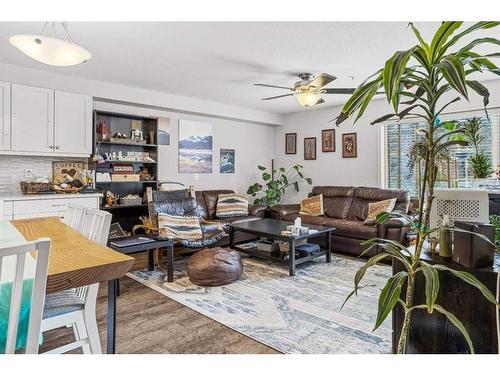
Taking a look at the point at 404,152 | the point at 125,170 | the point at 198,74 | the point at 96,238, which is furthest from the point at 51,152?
the point at 404,152

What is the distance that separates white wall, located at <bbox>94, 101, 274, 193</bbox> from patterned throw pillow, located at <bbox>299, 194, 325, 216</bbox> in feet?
4.93

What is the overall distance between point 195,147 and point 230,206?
1.27 meters

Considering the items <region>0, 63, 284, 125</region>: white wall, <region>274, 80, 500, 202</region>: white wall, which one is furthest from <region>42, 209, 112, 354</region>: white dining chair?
<region>274, 80, 500, 202</region>: white wall

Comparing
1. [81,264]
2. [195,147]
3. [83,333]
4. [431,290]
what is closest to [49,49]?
[81,264]

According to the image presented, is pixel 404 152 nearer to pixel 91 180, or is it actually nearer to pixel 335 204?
pixel 335 204

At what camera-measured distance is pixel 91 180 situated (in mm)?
4352

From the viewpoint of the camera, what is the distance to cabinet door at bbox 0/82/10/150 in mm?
3604

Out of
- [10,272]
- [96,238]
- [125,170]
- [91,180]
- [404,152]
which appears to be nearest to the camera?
[10,272]

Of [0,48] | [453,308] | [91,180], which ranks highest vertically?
[0,48]

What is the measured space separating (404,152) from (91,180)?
15.9 feet

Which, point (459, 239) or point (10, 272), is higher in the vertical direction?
point (459, 239)

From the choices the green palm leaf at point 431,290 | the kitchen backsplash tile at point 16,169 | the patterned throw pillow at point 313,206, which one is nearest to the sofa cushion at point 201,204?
the patterned throw pillow at point 313,206

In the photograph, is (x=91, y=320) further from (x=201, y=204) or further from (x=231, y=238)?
(x=201, y=204)

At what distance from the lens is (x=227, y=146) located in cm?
638
